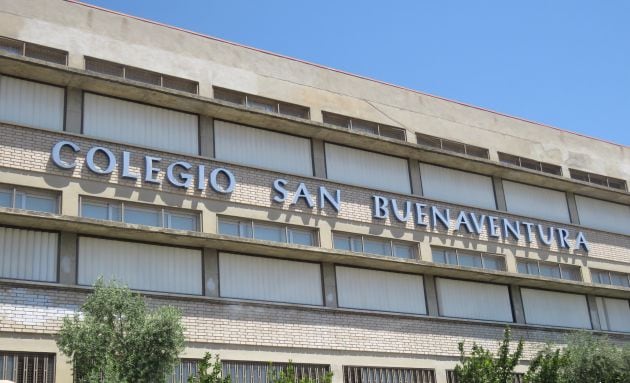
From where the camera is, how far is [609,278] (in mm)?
34344

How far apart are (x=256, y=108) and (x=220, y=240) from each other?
520 cm

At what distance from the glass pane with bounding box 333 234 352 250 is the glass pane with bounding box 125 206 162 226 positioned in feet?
19.0

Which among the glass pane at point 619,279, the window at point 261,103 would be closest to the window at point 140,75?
the window at point 261,103

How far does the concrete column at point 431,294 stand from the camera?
28.6 metres

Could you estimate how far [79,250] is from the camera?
22.9 metres

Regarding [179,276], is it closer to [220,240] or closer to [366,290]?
[220,240]

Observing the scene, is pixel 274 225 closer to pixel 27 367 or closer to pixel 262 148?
pixel 262 148

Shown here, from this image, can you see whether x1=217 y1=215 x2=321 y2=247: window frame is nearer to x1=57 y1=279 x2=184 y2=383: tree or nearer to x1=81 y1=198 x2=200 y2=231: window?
x1=81 y1=198 x2=200 y2=231: window

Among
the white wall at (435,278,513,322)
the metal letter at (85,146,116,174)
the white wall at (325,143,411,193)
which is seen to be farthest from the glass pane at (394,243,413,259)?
the metal letter at (85,146,116,174)

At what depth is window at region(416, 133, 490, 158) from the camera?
31734 mm

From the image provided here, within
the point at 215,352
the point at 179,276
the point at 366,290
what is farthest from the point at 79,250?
the point at 366,290

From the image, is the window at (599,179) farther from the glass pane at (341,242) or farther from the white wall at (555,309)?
the glass pane at (341,242)

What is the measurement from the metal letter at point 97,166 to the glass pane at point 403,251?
31.2 ft

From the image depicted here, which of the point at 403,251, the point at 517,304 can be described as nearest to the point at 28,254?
the point at 403,251
